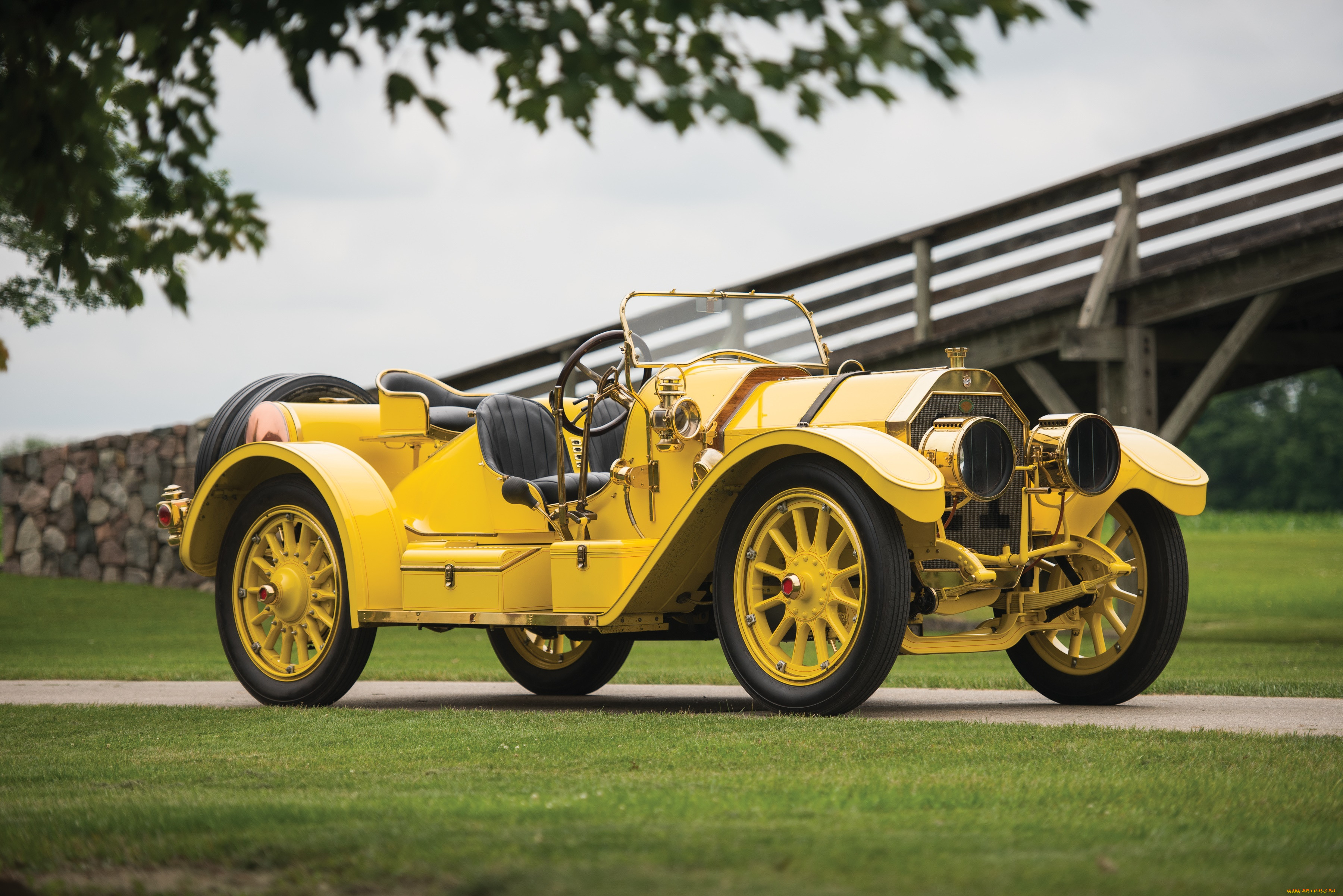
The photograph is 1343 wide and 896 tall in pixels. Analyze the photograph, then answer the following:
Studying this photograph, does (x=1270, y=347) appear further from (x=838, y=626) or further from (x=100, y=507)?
(x=100, y=507)

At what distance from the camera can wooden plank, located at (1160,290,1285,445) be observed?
13.4 meters

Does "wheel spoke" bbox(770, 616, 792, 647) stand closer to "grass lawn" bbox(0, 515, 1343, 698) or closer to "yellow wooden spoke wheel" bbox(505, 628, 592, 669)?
"yellow wooden spoke wheel" bbox(505, 628, 592, 669)

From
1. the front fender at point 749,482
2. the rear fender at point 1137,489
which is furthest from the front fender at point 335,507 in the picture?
the rear fender at point 1137,489

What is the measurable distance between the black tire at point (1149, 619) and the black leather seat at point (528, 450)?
2670 millimetres

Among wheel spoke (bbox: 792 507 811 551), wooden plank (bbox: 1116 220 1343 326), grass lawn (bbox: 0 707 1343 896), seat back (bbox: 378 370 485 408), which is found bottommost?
grass lawn (bbox: 0 707 1343 896)

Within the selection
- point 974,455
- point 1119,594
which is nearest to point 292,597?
point 974,455

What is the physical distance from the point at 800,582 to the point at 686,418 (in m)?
1.29

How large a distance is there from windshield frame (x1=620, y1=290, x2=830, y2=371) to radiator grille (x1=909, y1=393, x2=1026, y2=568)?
1.10 metres

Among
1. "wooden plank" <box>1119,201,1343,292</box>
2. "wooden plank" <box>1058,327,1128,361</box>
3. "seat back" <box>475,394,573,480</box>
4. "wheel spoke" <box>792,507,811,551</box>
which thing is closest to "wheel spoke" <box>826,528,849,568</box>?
"wheel spoke" <box>792,507,811,551</box>

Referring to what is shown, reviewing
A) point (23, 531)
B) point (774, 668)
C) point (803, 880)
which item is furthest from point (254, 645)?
point (23, 531)

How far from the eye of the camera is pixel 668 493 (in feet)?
27.8

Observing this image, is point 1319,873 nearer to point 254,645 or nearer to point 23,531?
point 254,645

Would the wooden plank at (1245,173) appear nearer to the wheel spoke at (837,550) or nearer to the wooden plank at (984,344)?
the wooden plank at (984,344)

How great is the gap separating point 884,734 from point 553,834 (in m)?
2.48
